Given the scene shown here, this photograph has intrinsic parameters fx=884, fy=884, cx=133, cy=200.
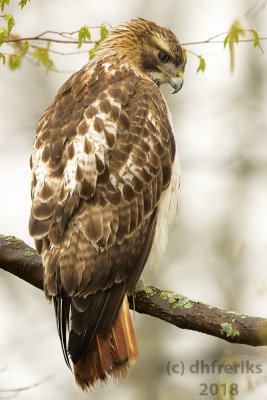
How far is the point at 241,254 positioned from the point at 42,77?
27.6ft

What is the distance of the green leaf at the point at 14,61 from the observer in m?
6.21

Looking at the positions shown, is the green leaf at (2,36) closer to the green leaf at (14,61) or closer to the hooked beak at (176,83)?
the green leaf at (14,61)

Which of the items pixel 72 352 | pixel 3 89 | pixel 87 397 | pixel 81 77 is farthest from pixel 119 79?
pixel 3 89

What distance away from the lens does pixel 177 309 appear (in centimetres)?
533

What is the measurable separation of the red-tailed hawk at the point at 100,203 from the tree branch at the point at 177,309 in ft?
0.53

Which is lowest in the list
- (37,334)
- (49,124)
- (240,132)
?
(37,334)

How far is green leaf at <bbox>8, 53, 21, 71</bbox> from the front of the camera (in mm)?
6210

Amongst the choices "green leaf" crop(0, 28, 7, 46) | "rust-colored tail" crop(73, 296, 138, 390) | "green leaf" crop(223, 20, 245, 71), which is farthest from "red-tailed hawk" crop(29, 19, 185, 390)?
"green leaf" crop(223, 20, 245, 71)

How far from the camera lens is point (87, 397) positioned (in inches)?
411

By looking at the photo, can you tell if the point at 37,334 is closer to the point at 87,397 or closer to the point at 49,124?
the point at 87,397

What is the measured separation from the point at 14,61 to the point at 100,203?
1.38 metres

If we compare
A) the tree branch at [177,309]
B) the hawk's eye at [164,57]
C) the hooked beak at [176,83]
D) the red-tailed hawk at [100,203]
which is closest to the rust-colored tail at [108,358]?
the red-tailed hawk at [100,203]

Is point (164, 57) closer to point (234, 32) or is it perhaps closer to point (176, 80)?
point (176, 80)

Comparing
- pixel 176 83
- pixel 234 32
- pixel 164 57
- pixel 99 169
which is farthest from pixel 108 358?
pixel 164 57
